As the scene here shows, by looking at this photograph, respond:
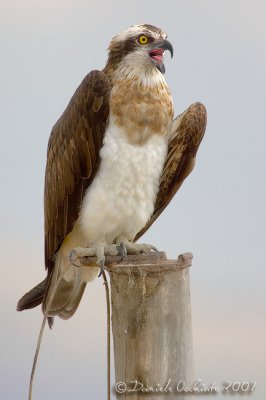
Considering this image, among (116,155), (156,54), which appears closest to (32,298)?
(116,155)

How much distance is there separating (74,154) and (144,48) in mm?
887

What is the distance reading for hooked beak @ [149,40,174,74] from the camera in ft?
19.4

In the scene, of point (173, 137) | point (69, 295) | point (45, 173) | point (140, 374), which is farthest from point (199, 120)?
point (140, 374)

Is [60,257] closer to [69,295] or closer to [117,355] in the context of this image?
[69,295]

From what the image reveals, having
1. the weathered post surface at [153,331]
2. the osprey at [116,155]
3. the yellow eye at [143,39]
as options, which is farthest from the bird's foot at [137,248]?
the yellow eye at [143,39]

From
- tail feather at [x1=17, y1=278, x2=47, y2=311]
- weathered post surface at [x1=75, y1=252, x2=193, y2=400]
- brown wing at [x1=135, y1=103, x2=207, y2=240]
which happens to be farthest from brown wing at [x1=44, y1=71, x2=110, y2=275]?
weathered post surface at [x1=75, y1=252, x2=193, y2=400]

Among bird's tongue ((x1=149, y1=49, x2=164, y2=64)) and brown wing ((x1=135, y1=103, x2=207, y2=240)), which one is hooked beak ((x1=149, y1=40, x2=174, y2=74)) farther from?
brown wing ((x1=135, y1=103, x2=207, y2=240))

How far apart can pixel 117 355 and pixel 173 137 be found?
74.2 inches

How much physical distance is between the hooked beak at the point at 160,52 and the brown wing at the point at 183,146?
439 mm

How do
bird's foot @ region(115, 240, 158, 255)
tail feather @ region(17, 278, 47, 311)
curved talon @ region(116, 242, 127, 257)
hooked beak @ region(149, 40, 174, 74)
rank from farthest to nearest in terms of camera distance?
tail feather @ region(17, 278, 47, 311) < hooked beak @ region(149, 40, 174, 74) < bird's foot @ region(115, 240, 158, 255) < curved talon @ region(116, 242, 127, 257)

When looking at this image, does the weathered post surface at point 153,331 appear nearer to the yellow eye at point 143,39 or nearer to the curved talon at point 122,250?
the curved talon at point 122,250

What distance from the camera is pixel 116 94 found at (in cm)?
585

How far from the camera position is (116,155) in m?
5.77

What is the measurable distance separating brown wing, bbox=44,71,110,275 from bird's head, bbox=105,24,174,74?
24cm
